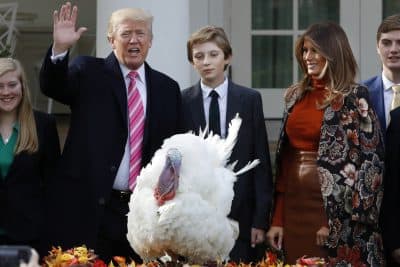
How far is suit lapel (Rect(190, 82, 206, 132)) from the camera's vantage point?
5.70 metres

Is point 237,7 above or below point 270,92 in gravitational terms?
above

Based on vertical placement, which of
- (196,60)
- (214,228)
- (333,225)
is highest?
(196,60)

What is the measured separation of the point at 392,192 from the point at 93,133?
152cm

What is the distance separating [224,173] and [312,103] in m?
1.40

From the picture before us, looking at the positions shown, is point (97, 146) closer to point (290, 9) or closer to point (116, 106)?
point (116, 106)

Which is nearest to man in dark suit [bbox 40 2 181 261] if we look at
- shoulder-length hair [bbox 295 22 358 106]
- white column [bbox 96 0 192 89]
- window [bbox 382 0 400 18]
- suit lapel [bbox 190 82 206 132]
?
suit lapel [bbox 190 82 206 132]

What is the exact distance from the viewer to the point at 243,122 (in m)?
5.74

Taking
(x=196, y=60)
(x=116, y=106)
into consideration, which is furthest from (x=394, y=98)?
(x=116, y=106)

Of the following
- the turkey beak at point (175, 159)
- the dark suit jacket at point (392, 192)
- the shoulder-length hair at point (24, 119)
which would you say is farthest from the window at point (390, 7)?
the turkey beak at point (175, 159)

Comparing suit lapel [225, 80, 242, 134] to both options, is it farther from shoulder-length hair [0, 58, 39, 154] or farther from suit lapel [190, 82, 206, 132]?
shoulder-length hair [0, 58, 39, 154]

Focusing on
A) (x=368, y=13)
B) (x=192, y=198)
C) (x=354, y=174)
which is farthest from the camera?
(x=368, y=13)

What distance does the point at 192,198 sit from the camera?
381 centimetres

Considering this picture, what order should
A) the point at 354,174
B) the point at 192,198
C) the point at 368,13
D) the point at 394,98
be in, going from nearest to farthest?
the point at 192,198
the point at 354,174
the point at 394,98
the point at 368,13

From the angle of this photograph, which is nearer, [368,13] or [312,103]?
[312,103]
